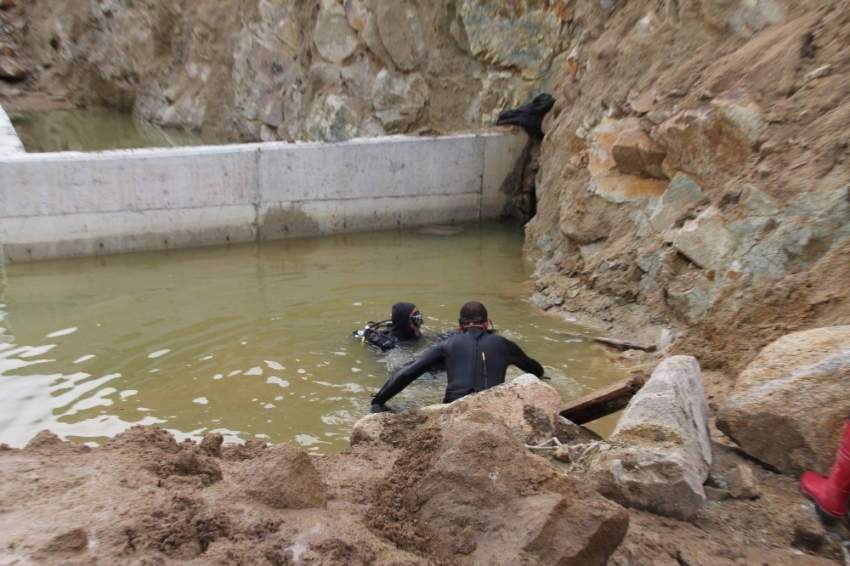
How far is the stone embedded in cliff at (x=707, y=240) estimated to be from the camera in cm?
745

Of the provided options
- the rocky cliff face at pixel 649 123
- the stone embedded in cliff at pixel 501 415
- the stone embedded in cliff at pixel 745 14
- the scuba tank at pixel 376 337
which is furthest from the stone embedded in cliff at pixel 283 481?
the stone embedded in cliff at pixel 745 14

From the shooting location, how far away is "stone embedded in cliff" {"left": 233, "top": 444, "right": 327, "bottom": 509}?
3355mm

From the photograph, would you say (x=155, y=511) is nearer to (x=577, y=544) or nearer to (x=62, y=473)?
(x=62, y=473)

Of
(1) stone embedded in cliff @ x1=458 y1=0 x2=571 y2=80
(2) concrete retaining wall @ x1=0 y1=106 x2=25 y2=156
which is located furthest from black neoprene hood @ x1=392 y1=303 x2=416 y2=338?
(1) stone embedded in cliff @ x1=458 y1=0 x2=571 y2=80

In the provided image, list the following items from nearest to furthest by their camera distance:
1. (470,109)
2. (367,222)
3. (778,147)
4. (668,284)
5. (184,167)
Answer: (778,147), (668,284), (184,167), (367,222), (470,109)

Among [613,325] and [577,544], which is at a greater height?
[577,544]

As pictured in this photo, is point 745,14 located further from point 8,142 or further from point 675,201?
point 8,142

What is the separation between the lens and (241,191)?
39.4ft

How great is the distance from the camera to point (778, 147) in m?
7.45

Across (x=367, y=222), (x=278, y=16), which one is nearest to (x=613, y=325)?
(x=367, y=222)

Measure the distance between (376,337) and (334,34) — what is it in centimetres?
1125

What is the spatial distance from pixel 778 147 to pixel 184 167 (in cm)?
822

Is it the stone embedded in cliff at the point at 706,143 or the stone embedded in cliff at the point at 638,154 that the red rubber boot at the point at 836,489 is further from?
the stone embedded in cliff at the point at 638,154

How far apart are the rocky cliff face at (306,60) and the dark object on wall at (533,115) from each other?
3.36 ft
